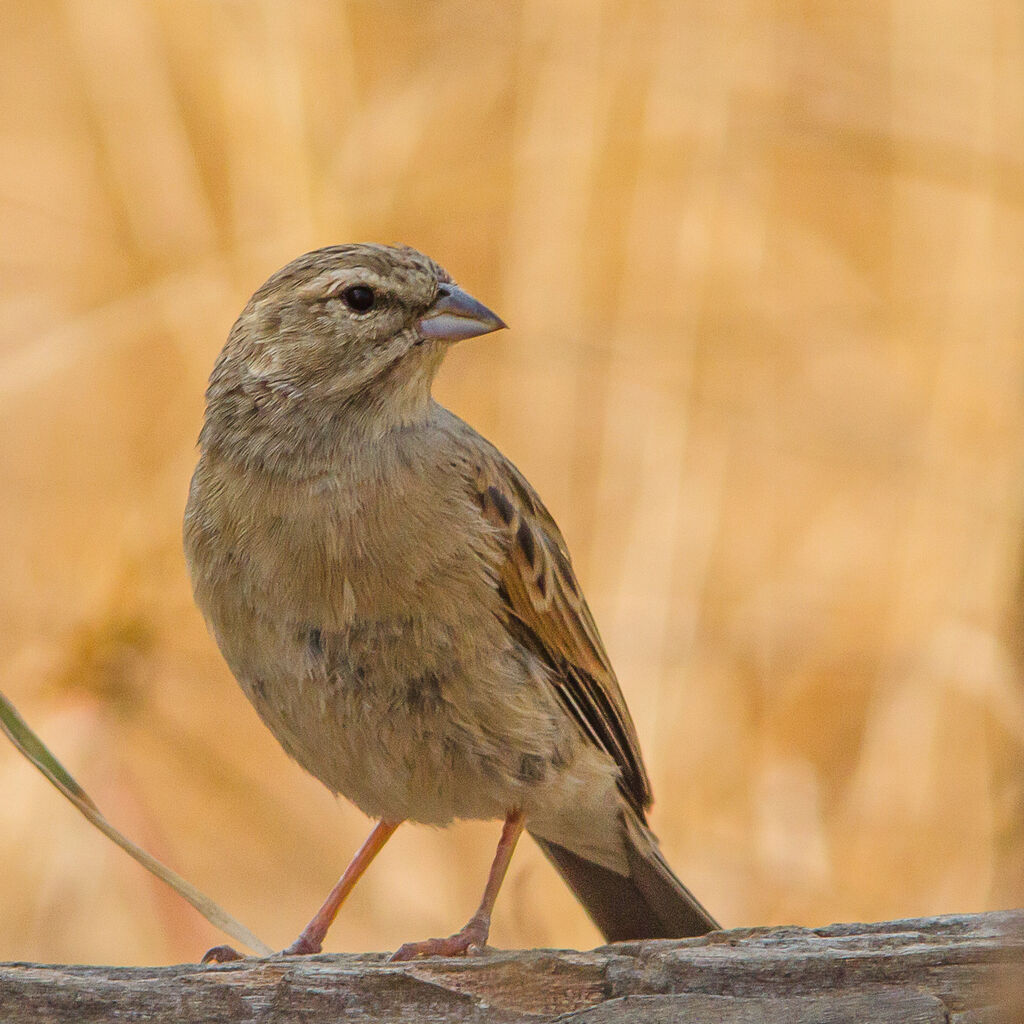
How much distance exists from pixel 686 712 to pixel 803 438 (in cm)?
134

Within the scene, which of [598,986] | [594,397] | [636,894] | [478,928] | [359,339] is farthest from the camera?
[594,397]

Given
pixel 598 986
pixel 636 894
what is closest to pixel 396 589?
pixel 598 986

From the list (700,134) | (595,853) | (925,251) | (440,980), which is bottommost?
(440,980)

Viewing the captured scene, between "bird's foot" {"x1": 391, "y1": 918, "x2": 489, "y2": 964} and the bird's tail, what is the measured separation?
0.58m

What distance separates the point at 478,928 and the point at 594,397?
2.51 m

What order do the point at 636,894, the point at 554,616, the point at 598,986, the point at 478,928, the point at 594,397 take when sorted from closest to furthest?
1. the point at 598,986
2. the point at 478,928
3. the point at 554,616
4. the point at 636,894
5. the point at 594,397

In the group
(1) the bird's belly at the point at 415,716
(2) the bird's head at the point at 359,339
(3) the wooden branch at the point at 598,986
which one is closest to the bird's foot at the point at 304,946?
(1) the bird's belly at the point at 415,716


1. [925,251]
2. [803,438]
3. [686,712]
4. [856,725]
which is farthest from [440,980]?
[925,251]

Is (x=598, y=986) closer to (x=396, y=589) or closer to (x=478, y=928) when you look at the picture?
(x=478, y=928)

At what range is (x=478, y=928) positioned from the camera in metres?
3.35

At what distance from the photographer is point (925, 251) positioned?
19.0 feet

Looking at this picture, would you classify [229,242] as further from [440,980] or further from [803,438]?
[440,980]

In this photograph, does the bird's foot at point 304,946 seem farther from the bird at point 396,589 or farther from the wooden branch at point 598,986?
the wooden branch at point 598,986

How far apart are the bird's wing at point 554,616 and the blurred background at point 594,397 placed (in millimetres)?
1247
